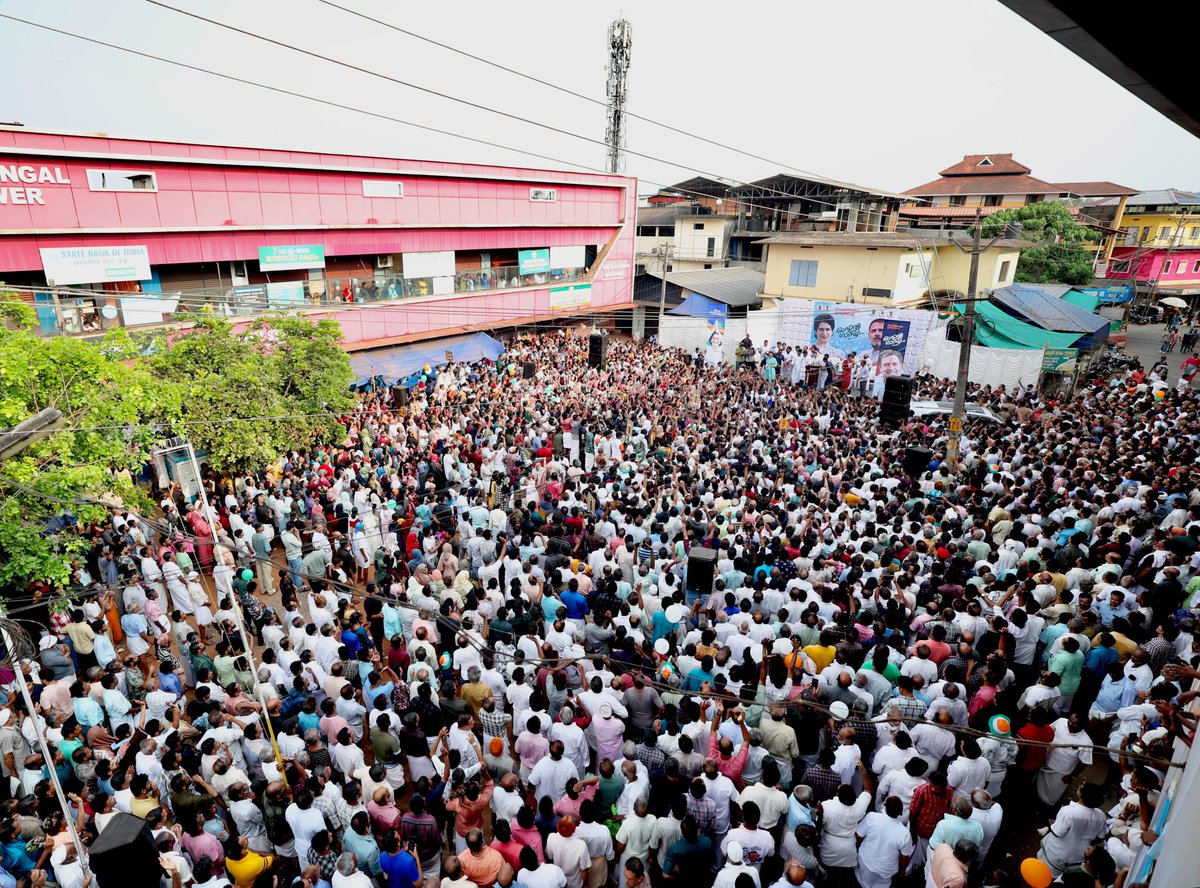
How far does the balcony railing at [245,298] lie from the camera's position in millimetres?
13977

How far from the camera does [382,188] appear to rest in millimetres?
21156

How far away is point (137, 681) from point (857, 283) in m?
25.0

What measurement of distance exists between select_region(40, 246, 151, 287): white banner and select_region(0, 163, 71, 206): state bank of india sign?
1068 mm

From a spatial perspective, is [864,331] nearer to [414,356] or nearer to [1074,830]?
[414,356]

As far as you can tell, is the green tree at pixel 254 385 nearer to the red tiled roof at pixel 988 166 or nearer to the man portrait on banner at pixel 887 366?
the man portrait on banner at pixel 887 366

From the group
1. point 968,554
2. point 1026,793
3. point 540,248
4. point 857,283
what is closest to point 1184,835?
point 1026,793

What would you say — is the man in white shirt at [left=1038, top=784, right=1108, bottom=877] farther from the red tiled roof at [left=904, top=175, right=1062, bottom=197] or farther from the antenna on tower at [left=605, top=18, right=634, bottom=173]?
the red tiled roof at [left=904, top=175, right=1062, bottom=197]

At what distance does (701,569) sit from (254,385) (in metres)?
9.44

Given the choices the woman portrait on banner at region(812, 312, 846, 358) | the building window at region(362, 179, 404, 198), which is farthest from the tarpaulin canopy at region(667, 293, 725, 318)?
the building window at region(362, 179, 404, 198)

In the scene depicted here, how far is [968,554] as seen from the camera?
26.5 feet

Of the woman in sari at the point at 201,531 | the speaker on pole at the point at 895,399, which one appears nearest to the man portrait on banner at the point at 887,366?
the speaker on pole at the point at 895,399

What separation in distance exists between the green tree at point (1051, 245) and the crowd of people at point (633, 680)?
2882 centimetres

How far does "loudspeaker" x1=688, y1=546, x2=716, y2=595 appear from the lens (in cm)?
727

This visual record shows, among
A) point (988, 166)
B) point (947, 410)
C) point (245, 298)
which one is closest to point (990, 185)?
point (988, 166)
